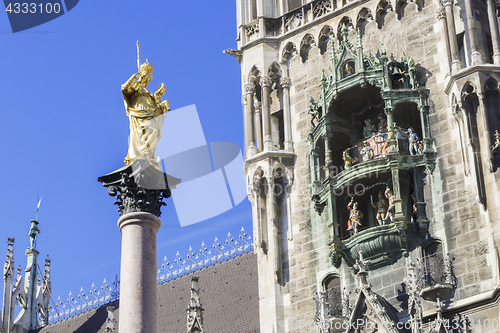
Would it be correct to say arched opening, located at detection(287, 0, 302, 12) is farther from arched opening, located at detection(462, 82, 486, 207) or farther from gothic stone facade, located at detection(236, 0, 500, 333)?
arched opening, located at detection(462, 82, 486, 207)

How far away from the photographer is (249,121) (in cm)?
3778

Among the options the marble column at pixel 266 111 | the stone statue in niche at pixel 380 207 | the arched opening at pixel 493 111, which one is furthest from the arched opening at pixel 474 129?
the marble column at pixel 266 111

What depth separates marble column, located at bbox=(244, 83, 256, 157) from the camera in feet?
122

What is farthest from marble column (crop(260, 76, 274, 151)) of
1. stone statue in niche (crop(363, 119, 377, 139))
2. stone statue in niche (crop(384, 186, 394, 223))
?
stone statue in niche (crop(384, 186, 394, 223))

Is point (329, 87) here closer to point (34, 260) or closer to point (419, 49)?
point (419, 49)

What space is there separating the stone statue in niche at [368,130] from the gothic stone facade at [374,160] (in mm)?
50

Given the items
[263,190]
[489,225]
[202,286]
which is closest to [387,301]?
[489,225]

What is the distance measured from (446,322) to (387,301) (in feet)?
7.15

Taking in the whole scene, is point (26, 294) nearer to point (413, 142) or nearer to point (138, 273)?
point (413, 142)

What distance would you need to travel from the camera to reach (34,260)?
5456cm

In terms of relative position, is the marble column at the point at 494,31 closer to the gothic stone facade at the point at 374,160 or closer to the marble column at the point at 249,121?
the gothic stone facade at the point at 374,160

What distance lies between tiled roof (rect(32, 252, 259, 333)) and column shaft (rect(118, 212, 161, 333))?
37.7 feet

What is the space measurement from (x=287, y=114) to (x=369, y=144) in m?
3.28

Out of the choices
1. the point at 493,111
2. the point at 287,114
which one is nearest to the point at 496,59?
the point at 493,111
